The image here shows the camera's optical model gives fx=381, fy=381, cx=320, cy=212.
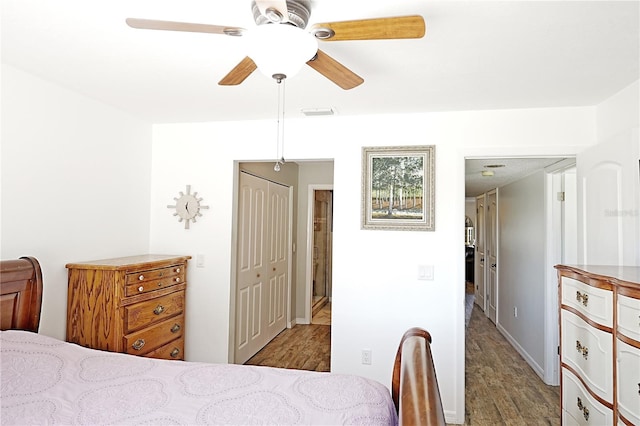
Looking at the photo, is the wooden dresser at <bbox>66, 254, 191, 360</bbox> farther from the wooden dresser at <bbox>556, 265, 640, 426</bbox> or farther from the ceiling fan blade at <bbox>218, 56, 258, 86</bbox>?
the wooden dresser at <bbox>556, 265, 640, 426</bbox>

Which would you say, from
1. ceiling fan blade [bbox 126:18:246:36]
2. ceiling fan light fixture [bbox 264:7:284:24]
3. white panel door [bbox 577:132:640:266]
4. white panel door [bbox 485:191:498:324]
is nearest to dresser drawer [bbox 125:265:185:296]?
ceiling fan blade [bbox 126:18:246:36]

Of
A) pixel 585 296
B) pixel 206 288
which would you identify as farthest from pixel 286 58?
pixel 206 288

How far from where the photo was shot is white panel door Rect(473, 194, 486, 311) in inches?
265

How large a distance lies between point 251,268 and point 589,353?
2938mm

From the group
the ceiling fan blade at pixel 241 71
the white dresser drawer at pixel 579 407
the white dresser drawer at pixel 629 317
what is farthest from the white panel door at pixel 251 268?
the white dresser drawer at pixel 629 317

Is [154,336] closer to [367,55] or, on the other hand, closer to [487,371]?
[367,55]

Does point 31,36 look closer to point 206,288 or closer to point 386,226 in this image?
point 206,288

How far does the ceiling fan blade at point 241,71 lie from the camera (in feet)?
5.39

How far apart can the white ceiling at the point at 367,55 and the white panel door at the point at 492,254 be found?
3.37 meters

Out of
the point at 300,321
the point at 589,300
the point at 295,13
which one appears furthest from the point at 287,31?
the point at 300,321

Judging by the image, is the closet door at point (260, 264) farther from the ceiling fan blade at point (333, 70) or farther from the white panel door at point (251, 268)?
the ceiling fan blade at point (333, 70)

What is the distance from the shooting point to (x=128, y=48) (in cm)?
197

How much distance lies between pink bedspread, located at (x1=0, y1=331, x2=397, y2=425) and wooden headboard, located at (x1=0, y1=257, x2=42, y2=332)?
1.16ft

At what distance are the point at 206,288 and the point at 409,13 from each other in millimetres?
2715
